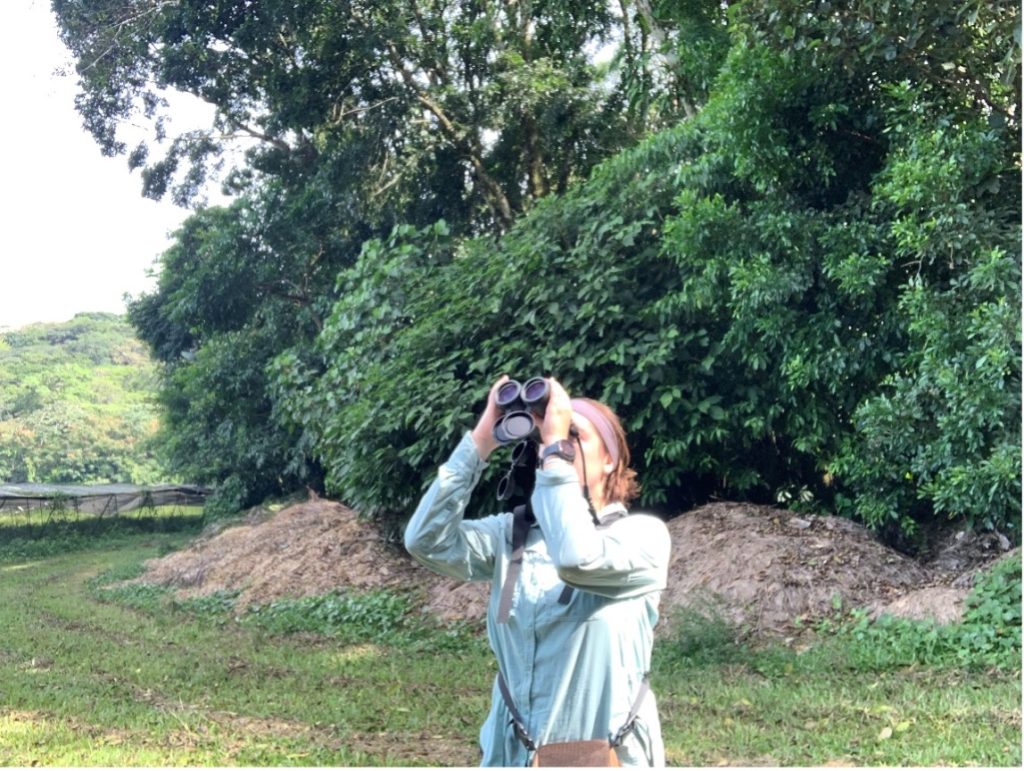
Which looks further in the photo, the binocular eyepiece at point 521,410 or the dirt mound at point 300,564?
the dirt mound at point 300,564

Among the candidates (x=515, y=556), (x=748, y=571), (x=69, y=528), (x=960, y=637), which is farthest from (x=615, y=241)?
(x=69, y=528)

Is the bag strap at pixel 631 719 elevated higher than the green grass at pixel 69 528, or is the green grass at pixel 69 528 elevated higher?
the bag strap at pixel 631 719

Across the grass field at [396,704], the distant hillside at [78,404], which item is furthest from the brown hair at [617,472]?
the distant hillside at [78,404]

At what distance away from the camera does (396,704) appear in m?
5.09

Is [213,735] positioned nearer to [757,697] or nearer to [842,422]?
[757,697]

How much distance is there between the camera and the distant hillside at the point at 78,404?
32.8 feet

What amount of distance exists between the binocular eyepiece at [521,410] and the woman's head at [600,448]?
0.07m

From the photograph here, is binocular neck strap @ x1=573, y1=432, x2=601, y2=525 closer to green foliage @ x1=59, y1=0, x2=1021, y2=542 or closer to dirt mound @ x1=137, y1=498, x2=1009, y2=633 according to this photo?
dirt mound @ x1=137, y1=498, x2=1009, y2=633

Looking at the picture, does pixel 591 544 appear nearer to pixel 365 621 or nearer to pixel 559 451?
pixel 559 451

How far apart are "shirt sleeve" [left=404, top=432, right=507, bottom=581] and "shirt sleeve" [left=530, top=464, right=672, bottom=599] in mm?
181

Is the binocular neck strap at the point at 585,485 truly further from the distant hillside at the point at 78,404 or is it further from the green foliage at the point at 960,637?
the distant hillside at the point at 78,404

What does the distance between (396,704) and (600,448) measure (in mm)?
3611

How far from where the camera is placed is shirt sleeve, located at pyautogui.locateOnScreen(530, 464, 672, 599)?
1.65 m

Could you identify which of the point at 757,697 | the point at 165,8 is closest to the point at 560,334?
the point at 757,697
